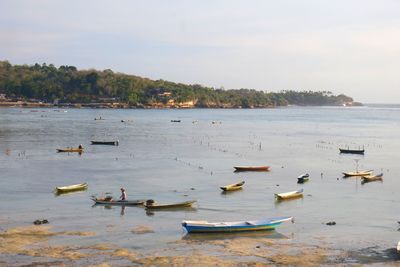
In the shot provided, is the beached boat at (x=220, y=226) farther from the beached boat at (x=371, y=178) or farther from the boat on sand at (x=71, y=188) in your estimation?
the beached boat at (x=371, y=178)

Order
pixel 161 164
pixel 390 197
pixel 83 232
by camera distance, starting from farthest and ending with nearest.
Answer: pixel 161 164
pixel 390 197
pixel 83 232

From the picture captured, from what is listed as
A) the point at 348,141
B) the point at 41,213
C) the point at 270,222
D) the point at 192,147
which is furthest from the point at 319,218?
the point at 348,141

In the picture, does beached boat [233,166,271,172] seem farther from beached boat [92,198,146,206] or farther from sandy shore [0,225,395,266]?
sandy shore [0,225,395,266]

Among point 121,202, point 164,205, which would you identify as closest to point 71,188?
point 121,202

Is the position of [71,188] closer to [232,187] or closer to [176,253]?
[232,187]

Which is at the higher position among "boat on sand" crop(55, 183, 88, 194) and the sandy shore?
"boat on sand" crop(55, 183, 88, 194)


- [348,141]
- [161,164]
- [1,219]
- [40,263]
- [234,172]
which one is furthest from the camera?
[348,141]

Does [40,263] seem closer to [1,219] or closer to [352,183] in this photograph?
[1,219]

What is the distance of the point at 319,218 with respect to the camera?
3616 centimetres

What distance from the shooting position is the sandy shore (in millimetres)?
25703

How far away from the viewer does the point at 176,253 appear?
27.4 meters

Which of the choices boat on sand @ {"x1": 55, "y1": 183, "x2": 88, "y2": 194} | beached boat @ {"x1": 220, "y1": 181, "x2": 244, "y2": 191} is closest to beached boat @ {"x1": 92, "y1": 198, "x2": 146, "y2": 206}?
boat on sand @ {"x1": 55, "y1": 183, "x2": 88, "y2": 194}

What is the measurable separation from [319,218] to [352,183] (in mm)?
15776

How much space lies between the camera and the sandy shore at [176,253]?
25.7 m
